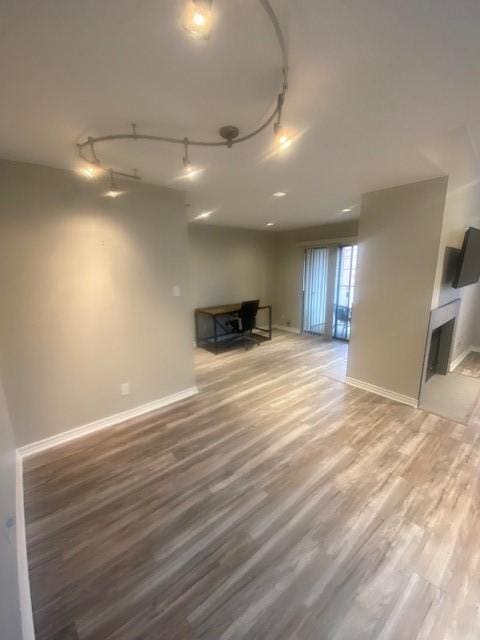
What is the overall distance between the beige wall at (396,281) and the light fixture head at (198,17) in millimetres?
2630

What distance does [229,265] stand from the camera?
5.73m

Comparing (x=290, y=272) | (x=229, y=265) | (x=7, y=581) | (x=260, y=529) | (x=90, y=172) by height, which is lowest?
(x=260, y=529)

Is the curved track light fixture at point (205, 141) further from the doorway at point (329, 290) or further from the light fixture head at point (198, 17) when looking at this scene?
the doorway at point (329, 290)

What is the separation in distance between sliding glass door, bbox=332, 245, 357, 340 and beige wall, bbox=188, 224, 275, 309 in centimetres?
166

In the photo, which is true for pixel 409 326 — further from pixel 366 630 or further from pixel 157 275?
pixel 157 275

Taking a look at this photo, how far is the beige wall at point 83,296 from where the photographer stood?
2139 millimetres

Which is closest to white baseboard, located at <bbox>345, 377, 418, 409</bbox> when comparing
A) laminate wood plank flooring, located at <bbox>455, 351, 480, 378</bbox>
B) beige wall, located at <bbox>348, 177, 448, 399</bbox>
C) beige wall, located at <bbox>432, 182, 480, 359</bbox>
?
beige wall, located at <bbox>348, 177, 448, 399</bbox>

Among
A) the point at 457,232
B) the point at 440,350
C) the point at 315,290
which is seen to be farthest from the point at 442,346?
the point at 315,290

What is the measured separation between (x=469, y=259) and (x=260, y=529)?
3.42 meters

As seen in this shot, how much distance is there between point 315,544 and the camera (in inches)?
60.1

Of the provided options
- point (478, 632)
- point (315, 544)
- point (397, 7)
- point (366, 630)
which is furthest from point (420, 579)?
point (397, 7)

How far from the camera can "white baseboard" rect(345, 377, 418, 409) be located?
299 cm

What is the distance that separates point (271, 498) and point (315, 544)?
376 millimetres

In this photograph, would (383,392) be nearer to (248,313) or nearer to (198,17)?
(248,313)
